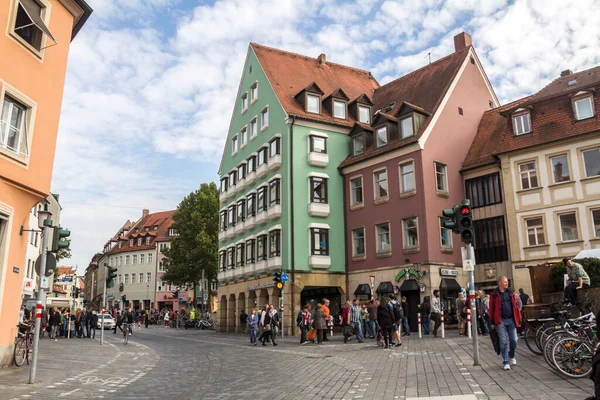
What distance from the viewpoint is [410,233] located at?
105ft

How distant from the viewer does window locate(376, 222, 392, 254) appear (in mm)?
33281

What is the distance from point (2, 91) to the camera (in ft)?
45.9

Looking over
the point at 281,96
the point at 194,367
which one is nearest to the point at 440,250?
the point at 281,96

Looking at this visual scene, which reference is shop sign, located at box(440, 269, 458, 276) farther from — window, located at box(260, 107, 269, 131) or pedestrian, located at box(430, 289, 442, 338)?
window, located at box(260, 107, 269, 131)

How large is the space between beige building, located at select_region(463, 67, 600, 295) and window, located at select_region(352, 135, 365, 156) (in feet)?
26.6

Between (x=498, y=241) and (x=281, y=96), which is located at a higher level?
(x=281, y=96)

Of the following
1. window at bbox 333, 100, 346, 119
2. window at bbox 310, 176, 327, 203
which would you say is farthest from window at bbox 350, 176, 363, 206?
window at bbox 333, 100, 346, 119

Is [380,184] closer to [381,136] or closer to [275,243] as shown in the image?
[381,136]

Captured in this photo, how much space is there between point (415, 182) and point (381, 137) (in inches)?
179

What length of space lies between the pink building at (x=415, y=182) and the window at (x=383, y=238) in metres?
0.06

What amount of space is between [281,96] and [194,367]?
25.4 m

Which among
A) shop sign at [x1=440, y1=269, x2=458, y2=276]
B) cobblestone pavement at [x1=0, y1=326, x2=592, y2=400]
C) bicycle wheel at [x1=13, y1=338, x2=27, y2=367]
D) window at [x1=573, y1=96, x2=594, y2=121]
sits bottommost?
cobblestone pavement at [x1=0, y1=326, x2=592, y2=400]

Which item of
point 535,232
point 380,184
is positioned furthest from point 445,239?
point 380,184

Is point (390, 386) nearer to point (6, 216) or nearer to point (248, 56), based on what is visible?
point (6, 216)
